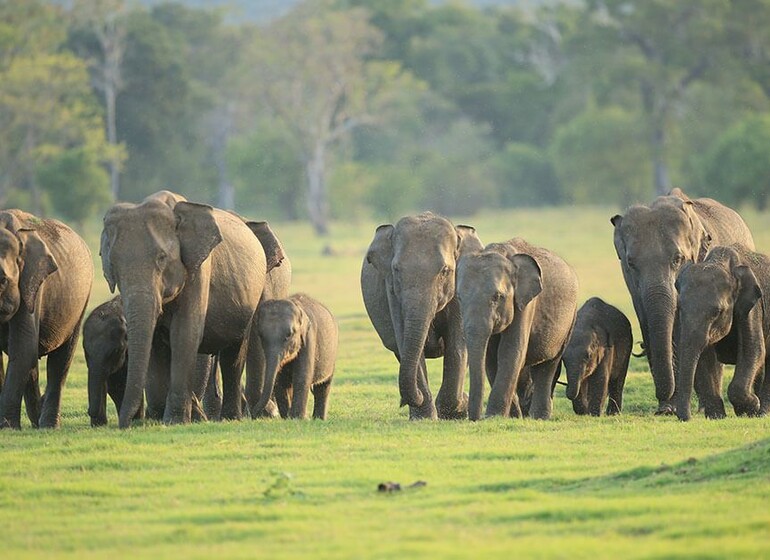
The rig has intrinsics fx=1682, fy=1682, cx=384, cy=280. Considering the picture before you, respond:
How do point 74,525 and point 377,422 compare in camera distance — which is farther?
point 377,422

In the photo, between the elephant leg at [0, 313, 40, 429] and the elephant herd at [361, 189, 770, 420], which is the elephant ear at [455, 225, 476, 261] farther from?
the elephant leg at [0, 313, 40, 429]

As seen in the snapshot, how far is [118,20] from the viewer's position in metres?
64.6

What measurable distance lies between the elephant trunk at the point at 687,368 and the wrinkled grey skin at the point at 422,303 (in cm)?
185

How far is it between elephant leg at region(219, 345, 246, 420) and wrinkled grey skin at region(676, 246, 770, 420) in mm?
3913

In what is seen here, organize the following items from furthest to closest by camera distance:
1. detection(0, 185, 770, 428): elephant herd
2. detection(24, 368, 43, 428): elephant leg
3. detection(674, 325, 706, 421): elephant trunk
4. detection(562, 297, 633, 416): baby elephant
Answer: detection(24, 368, 43, 428): elephant leg, detection(562, 297, 633, 416): baby elephant, detection(674, 325, 706, 421): elephant trunk, detection(0, 185, 770, 428): elephant herd

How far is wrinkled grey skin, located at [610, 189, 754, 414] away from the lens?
14602 mm

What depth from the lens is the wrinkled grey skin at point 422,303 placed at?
13445 mm

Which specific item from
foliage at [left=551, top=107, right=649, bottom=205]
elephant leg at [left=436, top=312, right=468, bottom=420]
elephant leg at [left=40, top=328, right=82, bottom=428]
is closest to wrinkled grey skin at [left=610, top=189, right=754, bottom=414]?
elephant leg at [left=436, top=312, right=468, bottom=420]

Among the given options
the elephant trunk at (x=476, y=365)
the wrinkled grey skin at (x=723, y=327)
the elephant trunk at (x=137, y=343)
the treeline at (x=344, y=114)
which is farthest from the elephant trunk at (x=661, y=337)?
the treeline at (x=344, y=114)

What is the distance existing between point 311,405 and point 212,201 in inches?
2328

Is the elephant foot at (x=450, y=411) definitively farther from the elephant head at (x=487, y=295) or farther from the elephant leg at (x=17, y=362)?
the elephant leg at (x=17, y=362)

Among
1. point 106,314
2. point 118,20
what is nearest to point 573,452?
point 106,314

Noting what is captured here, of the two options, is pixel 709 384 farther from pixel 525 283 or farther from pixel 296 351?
pixel 296 351

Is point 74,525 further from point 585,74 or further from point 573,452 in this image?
point 585,74
